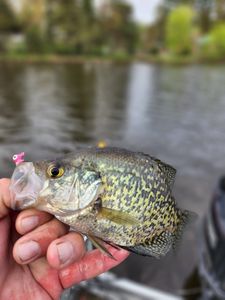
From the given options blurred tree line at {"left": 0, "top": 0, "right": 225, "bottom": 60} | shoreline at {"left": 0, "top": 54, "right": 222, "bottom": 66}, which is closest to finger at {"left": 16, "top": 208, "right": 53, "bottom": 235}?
shoreline at {"left": 0, "top": 54, "right": 222, "bottom": 66}

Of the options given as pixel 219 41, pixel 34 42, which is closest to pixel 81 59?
pixel 34 42

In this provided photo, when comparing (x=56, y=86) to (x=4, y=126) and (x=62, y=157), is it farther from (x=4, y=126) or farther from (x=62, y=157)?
(x=62, y=157)

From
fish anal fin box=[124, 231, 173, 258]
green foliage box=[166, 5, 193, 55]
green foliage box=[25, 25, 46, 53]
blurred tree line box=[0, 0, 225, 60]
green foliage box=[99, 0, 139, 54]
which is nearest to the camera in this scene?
fish anal fin box=[124, 231, 173, 258]

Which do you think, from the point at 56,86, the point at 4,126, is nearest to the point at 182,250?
the point at 4,126

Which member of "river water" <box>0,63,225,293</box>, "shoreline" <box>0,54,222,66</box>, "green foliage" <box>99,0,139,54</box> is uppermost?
"green foliage" <box>99,0,139,54</box>

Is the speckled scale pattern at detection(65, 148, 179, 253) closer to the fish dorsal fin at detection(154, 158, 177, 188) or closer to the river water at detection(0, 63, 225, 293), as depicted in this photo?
the fish dorsal fin at detection(154, 158, 177, 188)

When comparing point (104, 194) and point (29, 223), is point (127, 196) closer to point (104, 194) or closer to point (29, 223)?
point (104, 194)

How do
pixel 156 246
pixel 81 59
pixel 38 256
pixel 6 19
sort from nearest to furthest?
1. pixel 38 256
2. pixel 156 246
3. pixel 81 59
4. pixel 6 19
